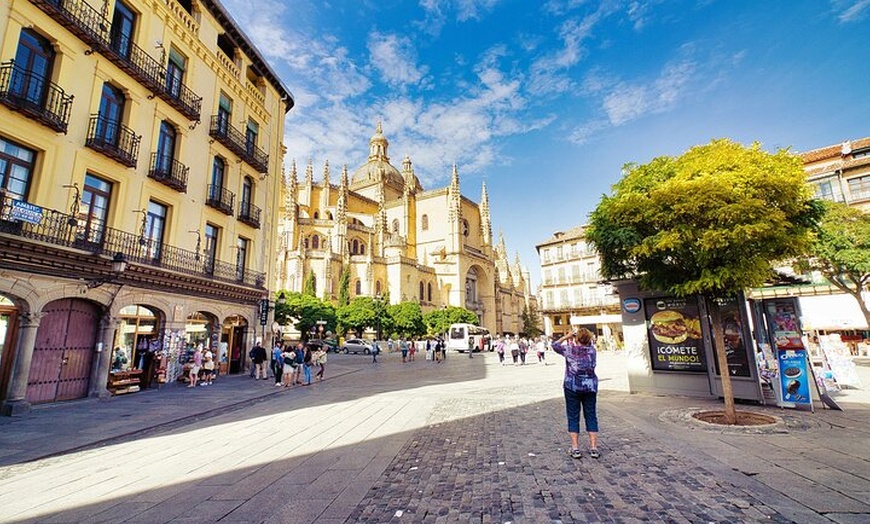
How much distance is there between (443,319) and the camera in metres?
48.1

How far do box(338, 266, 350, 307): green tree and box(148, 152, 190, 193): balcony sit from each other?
30.3 m

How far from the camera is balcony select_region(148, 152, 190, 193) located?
12.6m

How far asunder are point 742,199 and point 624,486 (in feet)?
17.5

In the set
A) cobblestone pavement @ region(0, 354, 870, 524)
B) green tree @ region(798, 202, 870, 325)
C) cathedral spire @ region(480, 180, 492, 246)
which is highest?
cathedral spire @ region(480, 180, 492, 246)

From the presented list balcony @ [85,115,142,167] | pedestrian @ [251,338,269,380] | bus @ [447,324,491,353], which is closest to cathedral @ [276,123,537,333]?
bus @ [447,324,491,353]

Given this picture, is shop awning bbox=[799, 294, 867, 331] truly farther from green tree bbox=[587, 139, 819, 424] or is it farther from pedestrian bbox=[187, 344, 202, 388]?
pedestrian bbox=[187, 344, 202, 388]

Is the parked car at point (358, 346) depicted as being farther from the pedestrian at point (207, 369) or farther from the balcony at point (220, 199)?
the balcony at point (220, 199)

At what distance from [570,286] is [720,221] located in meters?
38.2

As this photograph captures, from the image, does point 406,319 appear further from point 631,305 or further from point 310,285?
point 631,305

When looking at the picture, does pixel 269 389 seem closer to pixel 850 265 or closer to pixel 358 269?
pixel 850 265

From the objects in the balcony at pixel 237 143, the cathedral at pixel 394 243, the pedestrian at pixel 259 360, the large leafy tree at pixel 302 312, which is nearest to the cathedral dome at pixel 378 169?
the cathedral at pixel 394 243

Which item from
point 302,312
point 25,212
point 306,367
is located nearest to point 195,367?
point 306,367

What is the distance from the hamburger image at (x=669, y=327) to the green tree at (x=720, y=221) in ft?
7.04

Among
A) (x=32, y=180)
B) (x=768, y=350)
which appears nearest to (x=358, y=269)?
(x=32, y=180)
